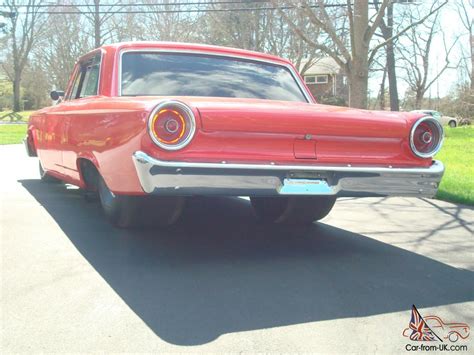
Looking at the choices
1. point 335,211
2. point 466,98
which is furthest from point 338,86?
point 335,211

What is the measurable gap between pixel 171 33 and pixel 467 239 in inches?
1032

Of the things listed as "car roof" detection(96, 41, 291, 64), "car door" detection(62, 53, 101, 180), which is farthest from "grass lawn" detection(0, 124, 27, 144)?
"car roof" detection(96, 41, 291, 64)

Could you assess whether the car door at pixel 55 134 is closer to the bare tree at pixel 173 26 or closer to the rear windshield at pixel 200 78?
the rear windshield at pixel 200 78

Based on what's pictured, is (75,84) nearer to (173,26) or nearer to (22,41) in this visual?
(173,26)

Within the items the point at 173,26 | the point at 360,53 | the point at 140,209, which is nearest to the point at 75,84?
the point at 140,209

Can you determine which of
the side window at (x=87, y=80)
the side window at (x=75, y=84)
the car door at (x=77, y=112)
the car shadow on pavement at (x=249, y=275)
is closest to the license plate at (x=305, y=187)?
the car shadow on pavement at (x=249, y=275)

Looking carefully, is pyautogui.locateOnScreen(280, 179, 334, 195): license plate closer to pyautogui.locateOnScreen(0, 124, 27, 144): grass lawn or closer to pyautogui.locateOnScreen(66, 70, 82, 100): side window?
pyautogui.locateOnScreen(66, 70, 82, 100): side window

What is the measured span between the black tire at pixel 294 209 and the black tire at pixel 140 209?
129cm

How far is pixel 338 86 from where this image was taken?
2002 inches

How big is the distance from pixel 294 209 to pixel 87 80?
2.49m

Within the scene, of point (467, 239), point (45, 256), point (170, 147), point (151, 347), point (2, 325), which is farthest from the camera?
point (467, 239)

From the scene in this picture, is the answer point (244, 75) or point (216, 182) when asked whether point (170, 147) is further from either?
point (244, 75)

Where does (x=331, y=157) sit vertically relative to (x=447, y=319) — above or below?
above

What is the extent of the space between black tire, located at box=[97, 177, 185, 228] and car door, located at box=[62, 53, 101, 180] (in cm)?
53
